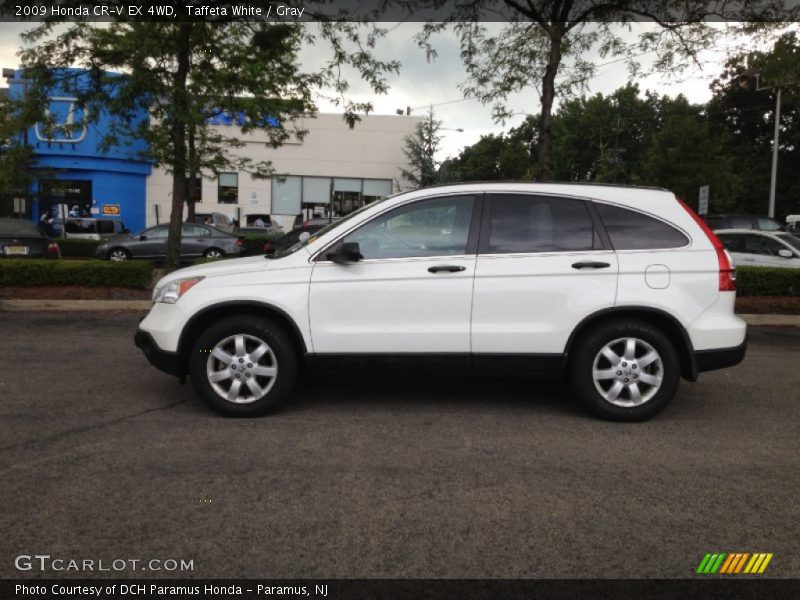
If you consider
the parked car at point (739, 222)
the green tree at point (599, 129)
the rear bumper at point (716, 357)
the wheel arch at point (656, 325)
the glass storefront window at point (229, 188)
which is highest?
the green tree at point (599, 129)

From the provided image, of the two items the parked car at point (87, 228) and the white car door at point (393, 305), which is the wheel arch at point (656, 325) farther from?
the parked car at point (87, 228)

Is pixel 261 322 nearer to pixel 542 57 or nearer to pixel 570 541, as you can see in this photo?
pixel 570 541

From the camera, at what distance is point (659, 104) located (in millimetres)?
63875

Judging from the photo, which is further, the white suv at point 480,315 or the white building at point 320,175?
the white building at point 320,175

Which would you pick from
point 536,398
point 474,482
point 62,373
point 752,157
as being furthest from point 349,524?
point 752,157

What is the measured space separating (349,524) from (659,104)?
222 ft

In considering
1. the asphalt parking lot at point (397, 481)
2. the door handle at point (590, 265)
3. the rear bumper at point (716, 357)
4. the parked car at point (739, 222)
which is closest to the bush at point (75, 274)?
the asphalt parking lot at point (397, 481)

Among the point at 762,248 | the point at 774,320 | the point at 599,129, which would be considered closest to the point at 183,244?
the point at 762,248

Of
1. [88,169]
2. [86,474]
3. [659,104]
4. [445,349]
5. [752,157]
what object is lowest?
[86,474]

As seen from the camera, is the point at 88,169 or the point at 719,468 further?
the point at 88,169

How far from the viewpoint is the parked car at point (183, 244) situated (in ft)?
71.2

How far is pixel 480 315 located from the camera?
5246mm

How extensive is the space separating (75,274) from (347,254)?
8.74m

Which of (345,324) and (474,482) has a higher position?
(345,324)
